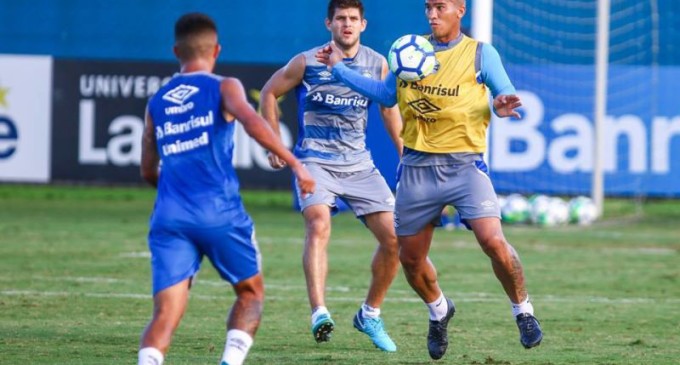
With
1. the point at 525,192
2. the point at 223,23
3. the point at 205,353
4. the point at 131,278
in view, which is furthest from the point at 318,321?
the point at 223,23

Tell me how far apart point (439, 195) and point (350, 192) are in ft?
4.07

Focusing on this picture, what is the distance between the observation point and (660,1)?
2634cm

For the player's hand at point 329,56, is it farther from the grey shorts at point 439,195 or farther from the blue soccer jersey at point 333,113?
the grey shorts at point 439,195

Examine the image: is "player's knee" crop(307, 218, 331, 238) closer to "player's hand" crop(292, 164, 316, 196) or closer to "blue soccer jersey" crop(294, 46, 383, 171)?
"blue soccer jersey" crop(294, 46, 383, 171)

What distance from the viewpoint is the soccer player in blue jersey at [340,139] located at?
10.4m

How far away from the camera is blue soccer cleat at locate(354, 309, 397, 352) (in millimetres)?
9852

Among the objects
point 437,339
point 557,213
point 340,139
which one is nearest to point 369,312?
point 437,339

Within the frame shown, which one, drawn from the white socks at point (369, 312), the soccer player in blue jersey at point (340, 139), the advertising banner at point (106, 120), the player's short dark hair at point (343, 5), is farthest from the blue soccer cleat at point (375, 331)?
the advertising banner at point (106, 120)

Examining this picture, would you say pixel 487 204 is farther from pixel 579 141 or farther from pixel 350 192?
pixel 579 141

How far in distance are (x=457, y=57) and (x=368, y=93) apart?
0.63m

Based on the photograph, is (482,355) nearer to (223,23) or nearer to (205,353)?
(205,353)

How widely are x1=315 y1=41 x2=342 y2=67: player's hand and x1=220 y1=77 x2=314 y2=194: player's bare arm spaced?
234cm

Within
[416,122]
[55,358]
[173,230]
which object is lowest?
[55,358]

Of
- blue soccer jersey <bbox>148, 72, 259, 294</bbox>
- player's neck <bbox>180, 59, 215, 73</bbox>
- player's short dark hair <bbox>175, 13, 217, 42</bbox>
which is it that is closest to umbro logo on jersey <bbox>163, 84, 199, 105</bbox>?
blue soccer jersey <bbox>148, 72, 259, 294</bbox>
